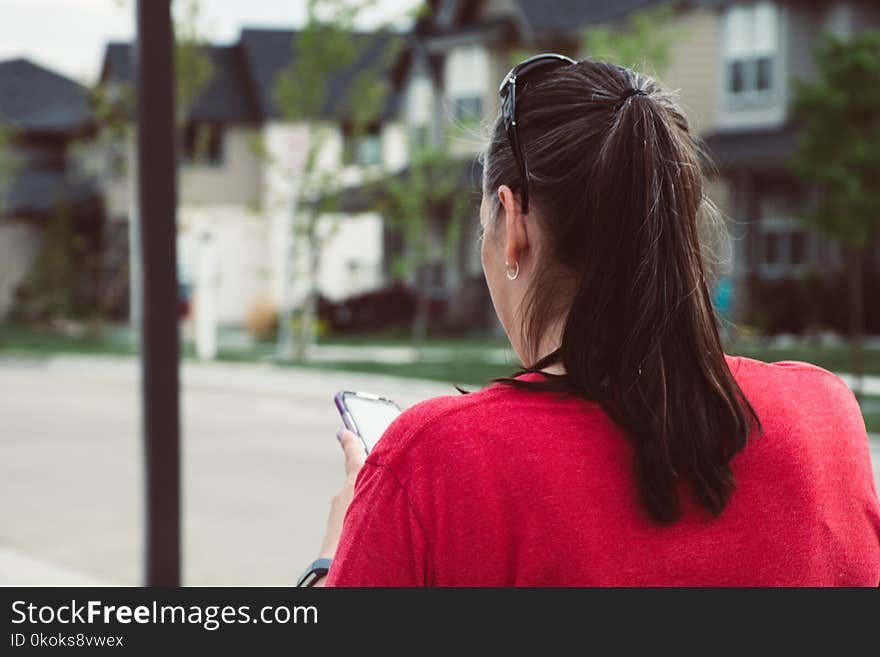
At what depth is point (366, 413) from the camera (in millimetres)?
1955

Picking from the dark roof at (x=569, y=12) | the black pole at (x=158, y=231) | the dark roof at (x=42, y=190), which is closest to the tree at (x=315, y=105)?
the dark roof at (x=569, y=12)

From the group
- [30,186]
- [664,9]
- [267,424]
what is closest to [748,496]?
[267,424]

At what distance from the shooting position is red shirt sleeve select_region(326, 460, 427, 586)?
1.50 m

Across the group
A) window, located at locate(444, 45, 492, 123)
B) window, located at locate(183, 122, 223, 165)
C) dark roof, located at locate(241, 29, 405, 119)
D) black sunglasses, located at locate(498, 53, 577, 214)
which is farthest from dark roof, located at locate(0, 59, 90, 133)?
black sunglasses, located at locate(498, 53, 577, 214)

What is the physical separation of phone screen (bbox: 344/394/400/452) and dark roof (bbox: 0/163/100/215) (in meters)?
42.9

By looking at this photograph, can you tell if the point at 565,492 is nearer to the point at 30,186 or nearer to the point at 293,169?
the point at 293,169

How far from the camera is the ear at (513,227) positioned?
5.41ft

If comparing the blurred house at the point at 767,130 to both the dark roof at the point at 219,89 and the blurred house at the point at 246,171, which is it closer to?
the blurred house at the point at 246,171

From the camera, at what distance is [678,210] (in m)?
1.64

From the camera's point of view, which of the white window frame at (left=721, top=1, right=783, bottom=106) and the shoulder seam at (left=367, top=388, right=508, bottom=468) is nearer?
the shoulder seam at (left=367, top=388, right=508, bottom=468)

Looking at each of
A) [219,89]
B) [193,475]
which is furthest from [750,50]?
[219,89]

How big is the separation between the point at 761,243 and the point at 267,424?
47.1ft

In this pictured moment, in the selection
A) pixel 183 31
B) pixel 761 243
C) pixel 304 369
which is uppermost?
pixel 183 31

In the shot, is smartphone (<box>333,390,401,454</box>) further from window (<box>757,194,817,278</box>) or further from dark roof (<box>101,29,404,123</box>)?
dark roof (<box>101,29,404,123</box>)
